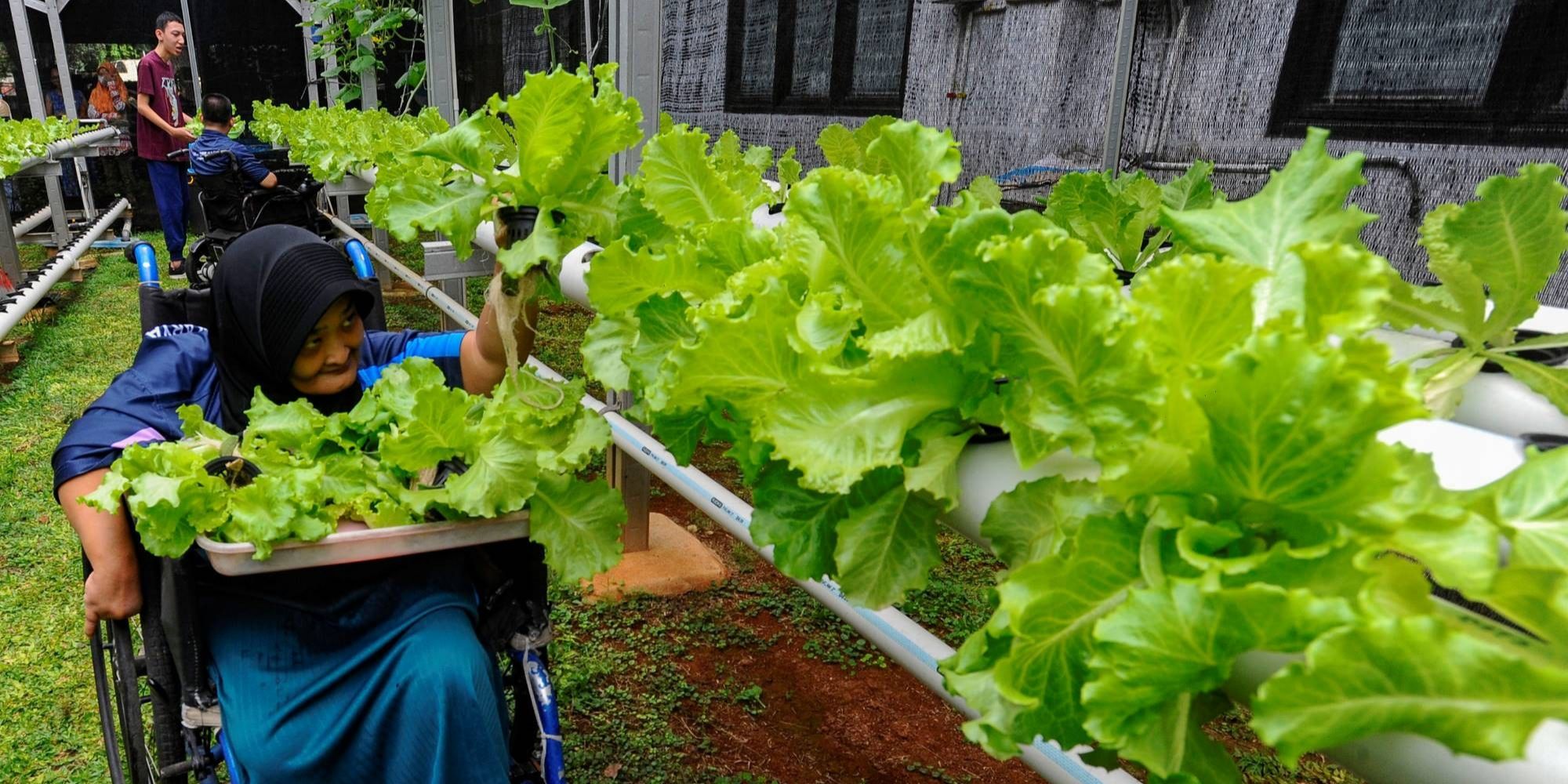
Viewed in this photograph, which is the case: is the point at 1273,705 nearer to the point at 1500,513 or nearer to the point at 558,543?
the point at 1500,513

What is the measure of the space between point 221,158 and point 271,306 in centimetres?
542

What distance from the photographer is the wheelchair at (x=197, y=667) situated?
1778 millimetres

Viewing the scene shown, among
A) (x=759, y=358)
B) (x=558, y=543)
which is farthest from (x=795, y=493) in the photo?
(x=558, y=543)

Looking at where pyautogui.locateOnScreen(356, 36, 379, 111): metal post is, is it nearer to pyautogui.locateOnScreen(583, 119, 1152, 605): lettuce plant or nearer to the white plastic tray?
the white plastic tray

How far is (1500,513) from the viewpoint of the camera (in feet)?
2.15

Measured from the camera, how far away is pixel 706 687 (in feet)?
10.3

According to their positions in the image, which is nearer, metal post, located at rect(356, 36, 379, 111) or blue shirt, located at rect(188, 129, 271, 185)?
blue shirt, located at rect(188, 129, 271, 185)

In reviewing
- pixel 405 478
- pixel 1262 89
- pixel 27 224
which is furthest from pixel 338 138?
pixel 1262 89

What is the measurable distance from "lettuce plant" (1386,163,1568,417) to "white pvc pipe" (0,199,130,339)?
20.9 ft

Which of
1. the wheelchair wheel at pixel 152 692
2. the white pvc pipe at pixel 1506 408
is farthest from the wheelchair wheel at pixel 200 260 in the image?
the white pvc pipe at pixel 1506 408

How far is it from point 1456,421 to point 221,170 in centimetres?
728

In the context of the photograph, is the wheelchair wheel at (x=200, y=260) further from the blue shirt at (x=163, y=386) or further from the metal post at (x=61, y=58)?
the metal post at (x=61, y=58)

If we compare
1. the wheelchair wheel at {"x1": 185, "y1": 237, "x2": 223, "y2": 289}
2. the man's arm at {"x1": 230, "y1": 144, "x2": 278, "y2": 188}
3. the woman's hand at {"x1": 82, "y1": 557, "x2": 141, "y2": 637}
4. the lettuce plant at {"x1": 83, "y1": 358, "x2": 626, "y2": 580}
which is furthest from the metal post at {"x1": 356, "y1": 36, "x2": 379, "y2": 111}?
the lettuce plant at {"x1": 83, "y1": 358, "x2": 626, "y2": 580}

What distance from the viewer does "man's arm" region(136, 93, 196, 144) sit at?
8375 mm
